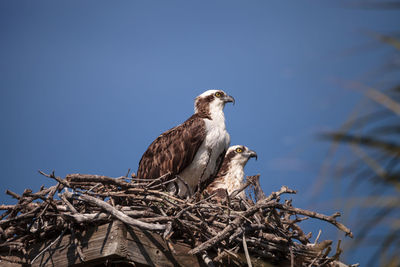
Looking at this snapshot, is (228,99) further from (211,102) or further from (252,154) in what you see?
(252,154)

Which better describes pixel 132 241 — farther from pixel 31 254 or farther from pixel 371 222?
pixel 371 222

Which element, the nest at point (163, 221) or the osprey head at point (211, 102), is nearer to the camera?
the nest at point (163, 221)

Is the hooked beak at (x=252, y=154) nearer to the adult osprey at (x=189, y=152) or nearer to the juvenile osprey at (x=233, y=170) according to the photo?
the juvenile osprey at (x=233, y=170)

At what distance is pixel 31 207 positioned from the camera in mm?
3744

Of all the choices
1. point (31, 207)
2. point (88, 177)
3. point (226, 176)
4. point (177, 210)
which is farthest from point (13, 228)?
point (226, 176)

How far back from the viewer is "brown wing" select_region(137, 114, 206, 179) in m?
6.23

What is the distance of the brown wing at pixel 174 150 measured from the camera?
6.23 m

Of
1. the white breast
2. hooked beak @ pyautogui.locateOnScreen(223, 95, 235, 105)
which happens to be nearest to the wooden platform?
the white breast

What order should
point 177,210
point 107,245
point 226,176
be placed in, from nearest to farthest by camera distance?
point 107,245 < point 177,210 < point 226,176

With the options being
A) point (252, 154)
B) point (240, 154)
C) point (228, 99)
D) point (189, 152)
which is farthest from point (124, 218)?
point (252, 154)

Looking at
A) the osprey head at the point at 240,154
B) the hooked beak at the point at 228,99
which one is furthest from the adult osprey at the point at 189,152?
the osprey head at the point at 240,154

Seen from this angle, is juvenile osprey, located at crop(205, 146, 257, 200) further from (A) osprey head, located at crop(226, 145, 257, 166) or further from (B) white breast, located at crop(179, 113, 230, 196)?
(B) white breast, located at crop(179, 113, 230, 196)

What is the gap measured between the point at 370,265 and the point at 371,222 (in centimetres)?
16

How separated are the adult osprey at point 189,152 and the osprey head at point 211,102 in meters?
0.16
